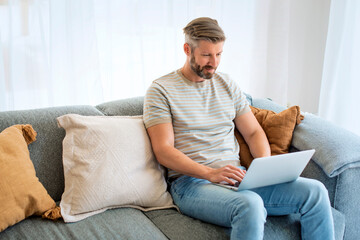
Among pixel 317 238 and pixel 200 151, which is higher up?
pixel 200 151

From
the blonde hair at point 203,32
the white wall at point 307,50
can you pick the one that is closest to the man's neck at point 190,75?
the blonde hair at point 203,32

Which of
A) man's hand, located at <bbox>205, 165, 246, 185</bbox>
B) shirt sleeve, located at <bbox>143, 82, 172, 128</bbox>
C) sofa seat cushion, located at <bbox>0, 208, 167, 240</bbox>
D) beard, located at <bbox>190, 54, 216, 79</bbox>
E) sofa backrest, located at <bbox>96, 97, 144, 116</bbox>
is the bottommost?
sofa seat cushion, located at <bbox>0, 208, 167, 240</bbox>

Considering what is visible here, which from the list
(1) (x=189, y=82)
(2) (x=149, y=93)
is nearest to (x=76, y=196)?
(2) (x=149, y=93)

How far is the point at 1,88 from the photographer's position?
1.94 meters

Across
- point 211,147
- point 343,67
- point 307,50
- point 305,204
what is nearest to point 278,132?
point 211,147

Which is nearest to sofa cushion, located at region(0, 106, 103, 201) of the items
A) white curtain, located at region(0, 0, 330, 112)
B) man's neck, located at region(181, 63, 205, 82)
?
white curtain, located at region(0, 0, 330, 112)

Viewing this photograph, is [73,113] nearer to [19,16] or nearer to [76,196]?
[76,196]

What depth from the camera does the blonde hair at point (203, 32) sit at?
173 centimetres

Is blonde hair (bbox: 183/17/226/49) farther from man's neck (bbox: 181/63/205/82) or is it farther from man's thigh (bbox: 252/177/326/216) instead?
man's thigh (bbox: 252/177/326/216)

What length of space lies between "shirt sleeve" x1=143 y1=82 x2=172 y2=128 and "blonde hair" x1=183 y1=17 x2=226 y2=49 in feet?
0.88

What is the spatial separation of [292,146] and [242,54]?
1.15 meters

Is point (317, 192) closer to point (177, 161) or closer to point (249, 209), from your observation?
point (249, 209)

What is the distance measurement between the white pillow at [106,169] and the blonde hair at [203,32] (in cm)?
47

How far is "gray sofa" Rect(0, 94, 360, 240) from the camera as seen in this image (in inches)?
56.2
